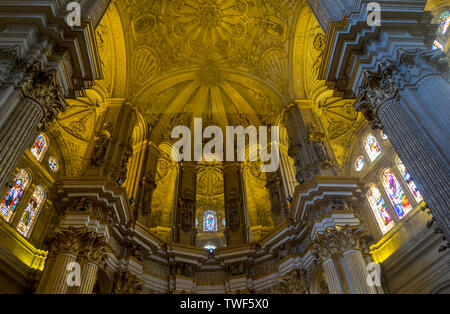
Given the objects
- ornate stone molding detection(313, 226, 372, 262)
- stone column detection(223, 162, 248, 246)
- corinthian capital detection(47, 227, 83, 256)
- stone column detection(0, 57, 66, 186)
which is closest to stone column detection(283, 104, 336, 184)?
ornate stone molding detection(313, 226, 372, 262)

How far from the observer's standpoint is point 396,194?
46.6 feet

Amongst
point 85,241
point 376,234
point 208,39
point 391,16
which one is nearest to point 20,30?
point 85,241

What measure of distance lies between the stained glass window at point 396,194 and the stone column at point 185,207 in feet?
30.2

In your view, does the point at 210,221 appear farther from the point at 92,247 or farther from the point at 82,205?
the point at 92,247

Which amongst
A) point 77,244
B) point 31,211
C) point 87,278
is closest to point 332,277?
point 87,278

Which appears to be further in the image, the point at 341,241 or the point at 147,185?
the point at 147,185

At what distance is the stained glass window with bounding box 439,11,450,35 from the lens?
11.9 meters

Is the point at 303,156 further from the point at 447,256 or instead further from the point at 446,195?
the point at 446,195

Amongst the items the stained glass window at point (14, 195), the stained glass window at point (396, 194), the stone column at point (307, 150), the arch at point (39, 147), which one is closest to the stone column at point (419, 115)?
the stone column at point (307, 150)

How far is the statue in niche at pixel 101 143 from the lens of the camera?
40.8 ft

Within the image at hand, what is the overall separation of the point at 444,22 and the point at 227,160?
11590 millimetres

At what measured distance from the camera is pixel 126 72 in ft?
52.7

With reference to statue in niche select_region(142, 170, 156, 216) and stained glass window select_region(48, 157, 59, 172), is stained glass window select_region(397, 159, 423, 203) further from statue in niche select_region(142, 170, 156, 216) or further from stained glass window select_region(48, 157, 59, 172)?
stained glass window select_region(48, 157, 59, 172)

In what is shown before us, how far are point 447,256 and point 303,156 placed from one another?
20.1 feet
